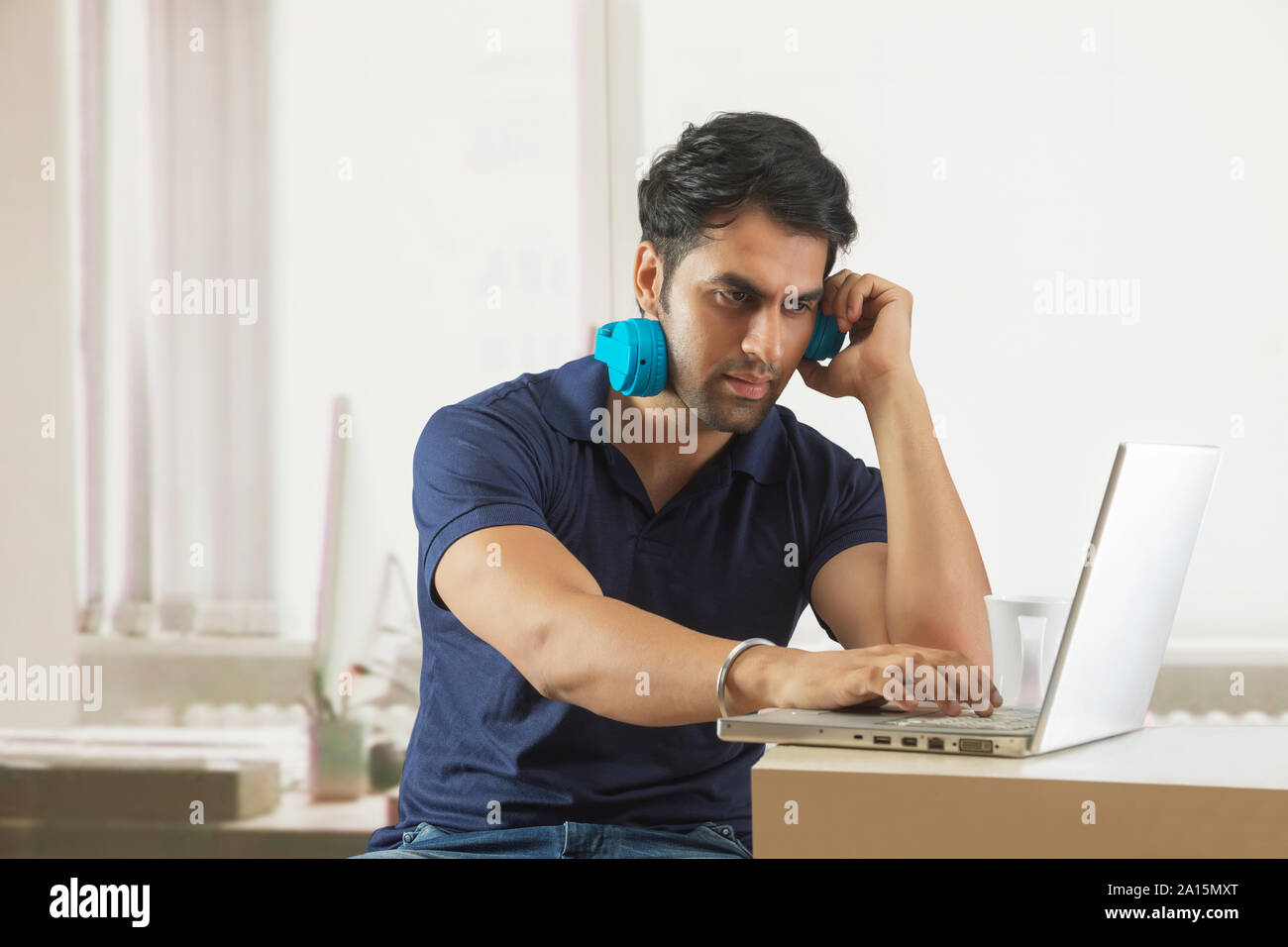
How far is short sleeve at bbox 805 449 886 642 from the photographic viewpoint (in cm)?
144

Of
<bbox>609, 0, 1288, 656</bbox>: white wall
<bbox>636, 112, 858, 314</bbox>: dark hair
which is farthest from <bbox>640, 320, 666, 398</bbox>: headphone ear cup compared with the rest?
<bbox>609, 0, 1288, 656</bbox>: white wall

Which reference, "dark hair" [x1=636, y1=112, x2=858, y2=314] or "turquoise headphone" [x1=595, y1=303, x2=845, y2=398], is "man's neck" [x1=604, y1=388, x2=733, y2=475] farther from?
"dark hair" [x1=636, y1=112, x2=858, y2=314]

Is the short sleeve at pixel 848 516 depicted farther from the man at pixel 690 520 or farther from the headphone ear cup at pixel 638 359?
the headphone ear cup at pixel 638 359

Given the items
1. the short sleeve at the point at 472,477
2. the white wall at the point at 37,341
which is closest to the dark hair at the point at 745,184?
the short sleeve at the point at 472,477

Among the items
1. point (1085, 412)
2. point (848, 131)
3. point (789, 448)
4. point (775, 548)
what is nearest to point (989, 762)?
point (775, 548)

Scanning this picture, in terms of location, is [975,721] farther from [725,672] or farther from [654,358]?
[654,358]

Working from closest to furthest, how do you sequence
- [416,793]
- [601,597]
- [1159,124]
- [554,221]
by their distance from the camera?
[601,597] → [416,793] → [1159,124] → [554,221]

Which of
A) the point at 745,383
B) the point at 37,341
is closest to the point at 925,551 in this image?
the point at 745,383

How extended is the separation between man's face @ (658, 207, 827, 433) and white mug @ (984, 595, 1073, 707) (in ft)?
1.39

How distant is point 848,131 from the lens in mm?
2391

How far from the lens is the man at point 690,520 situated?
1.23 meters

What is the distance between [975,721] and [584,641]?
1.08 ft
